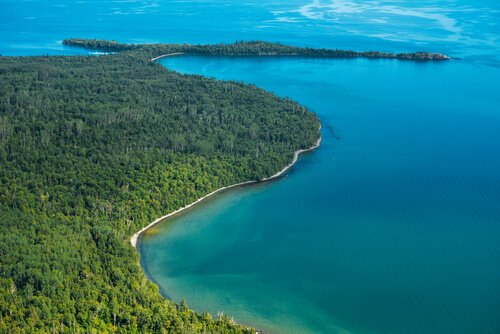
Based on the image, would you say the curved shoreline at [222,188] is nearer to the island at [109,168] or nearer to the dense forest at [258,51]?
the island at [109,168]

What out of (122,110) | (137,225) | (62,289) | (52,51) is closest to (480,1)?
(52,51)

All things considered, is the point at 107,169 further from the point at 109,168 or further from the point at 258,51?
the point at 258,51

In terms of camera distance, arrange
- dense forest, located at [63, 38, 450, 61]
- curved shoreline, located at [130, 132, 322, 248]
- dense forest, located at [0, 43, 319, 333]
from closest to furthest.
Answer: dense forest, located at [0, 43, 319, 333] → curved shoreline, located at [130, 132, 322, 248] → dense forest, located at [63, 38, 450, 61]

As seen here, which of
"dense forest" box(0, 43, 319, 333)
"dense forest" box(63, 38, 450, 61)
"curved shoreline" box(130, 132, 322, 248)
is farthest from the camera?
"dense forest" box(63, 38, 450, 61)

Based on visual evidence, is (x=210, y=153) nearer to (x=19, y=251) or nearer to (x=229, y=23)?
(x=19, y=251)

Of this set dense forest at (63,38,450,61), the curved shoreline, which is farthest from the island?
dense forest at (63,38,450,61)

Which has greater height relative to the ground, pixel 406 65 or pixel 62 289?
pixel 406 65

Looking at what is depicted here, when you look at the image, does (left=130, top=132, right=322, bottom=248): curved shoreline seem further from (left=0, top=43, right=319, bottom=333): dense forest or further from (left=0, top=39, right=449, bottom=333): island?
(left=0, top=43, right=319, bottom=333): dense forest

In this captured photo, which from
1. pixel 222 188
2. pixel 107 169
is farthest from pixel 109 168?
pixel 222 188
